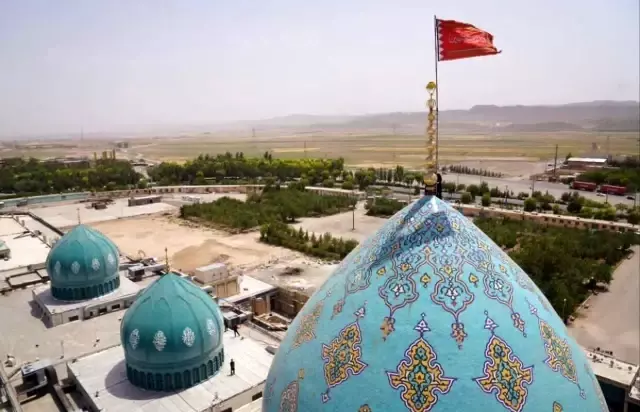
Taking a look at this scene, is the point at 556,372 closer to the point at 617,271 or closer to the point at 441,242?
the point at 441,242

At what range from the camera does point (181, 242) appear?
31.6m

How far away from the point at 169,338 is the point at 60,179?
47.5m

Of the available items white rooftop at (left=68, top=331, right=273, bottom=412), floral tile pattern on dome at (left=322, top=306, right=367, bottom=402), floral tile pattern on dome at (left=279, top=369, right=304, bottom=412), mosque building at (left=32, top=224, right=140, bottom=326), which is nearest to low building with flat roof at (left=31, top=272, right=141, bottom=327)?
mosque building at (left=32, top=224, right=140, bottom=326)

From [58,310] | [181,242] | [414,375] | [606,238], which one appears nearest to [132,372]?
[58,310]

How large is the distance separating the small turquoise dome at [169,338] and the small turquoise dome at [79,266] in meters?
5.69

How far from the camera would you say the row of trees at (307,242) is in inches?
1078

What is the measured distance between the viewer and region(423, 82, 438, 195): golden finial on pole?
494cm

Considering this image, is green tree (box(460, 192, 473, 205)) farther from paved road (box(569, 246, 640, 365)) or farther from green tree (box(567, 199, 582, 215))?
paved road (box(569, 246, 640, 365))

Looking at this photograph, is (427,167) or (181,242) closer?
(427,167)

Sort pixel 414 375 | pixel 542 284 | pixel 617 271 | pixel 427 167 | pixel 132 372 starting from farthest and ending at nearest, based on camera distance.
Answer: pixel 617 271, pixel 542 284, pixel 132 372, pixel 427 167, pixel 414 375

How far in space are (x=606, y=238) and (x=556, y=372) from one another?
25.7 meters

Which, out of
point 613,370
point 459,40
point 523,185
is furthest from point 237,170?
point 459,40

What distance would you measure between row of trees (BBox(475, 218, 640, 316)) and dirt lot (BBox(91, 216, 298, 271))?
1224 centimetres

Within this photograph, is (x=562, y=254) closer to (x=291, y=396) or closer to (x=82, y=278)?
(x=82, y=278)
